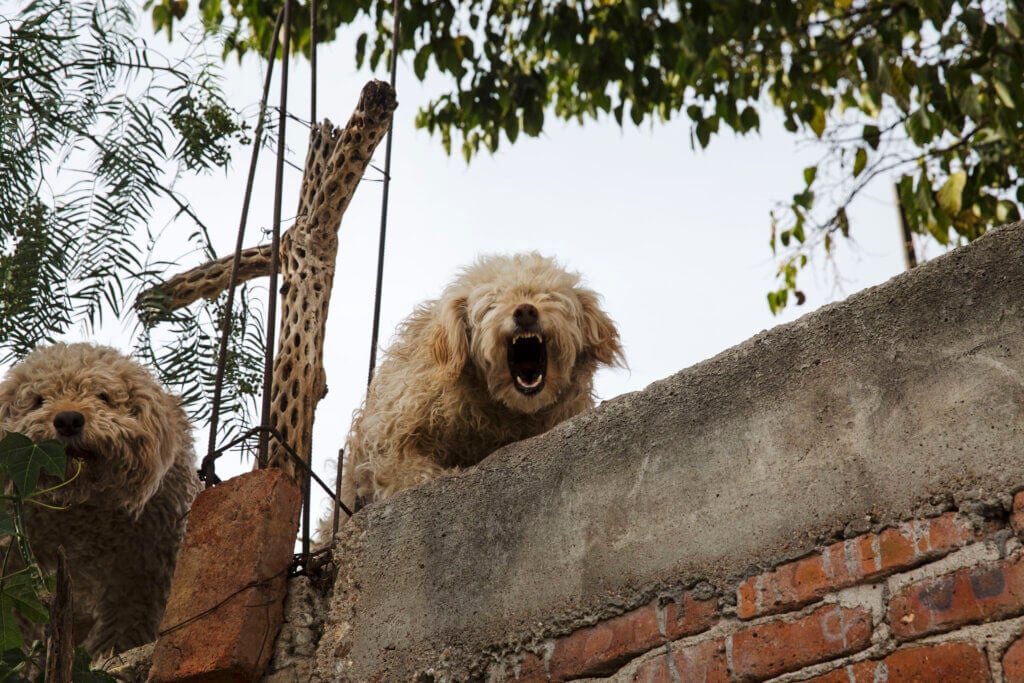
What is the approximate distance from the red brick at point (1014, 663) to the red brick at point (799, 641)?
11.2 inches

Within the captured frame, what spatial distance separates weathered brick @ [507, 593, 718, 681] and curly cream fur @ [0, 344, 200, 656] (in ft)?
6.43

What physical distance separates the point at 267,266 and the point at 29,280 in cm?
112

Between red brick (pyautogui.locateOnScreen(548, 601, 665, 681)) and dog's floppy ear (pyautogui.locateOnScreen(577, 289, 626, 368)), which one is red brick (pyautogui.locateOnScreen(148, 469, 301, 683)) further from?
dog's floppy ear (pyautogui.locateOnScreen(577, 289, 626, 368))

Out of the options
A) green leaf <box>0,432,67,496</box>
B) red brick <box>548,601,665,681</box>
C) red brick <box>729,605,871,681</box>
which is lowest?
red brick <box>729,605,871,681</box>

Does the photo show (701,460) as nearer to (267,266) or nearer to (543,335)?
(543,335)

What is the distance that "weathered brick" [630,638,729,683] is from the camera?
2.61 metres

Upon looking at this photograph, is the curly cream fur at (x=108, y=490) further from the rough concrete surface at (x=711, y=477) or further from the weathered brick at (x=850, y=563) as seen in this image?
the weathered brick at (x=850, y=563)

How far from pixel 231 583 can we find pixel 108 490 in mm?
1107

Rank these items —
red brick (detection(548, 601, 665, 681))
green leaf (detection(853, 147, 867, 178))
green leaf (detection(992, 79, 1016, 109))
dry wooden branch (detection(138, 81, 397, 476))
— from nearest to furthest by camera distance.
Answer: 1. red brick (detection(548, 601, 665, 681))
2. dry wooden branch (detection(138, 81, 397, 476))
3. green leaf (detection(992, 79, 1016, 109))
4. green leaf (detection(853, 147, 867, 178))

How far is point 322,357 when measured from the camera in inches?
182

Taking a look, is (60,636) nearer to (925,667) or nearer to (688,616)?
(688,616)

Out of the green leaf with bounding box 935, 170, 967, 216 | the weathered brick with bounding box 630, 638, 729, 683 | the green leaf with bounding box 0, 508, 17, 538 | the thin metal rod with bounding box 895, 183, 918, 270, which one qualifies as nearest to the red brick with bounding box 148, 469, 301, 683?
the green leaf with bounding box 0, 508, 17, 538

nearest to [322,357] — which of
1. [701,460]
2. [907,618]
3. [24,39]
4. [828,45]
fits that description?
[24,39]

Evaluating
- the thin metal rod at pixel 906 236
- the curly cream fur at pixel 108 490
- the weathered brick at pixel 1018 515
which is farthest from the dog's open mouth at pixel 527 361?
the thin metal rod at pixel 906 236
